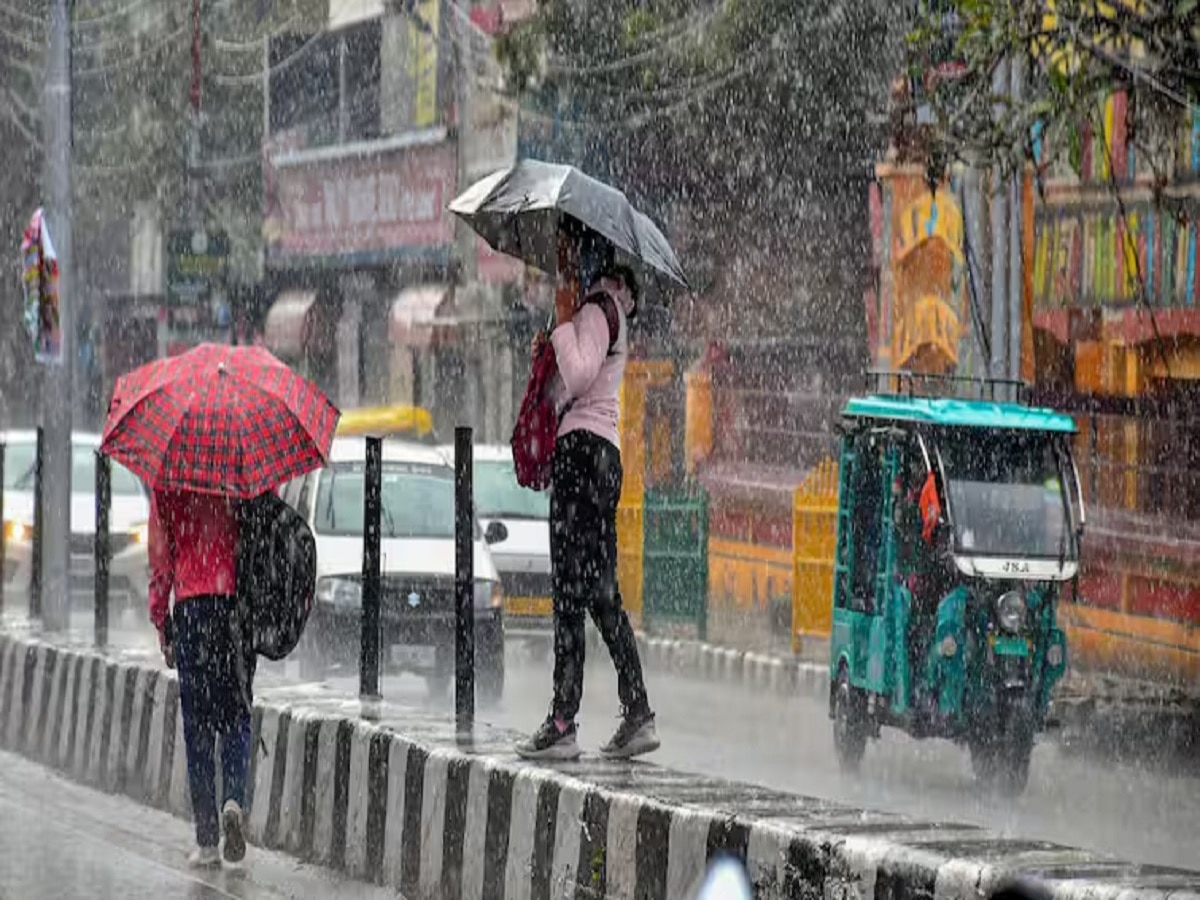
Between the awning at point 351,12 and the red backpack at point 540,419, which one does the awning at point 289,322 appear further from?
the red backpack at point 540,419

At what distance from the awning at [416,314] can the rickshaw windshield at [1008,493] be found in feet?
73.6

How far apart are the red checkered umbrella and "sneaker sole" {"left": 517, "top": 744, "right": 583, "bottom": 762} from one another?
1260 mm

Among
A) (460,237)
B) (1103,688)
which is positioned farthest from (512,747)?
(460,237)

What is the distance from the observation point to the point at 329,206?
4066 cm

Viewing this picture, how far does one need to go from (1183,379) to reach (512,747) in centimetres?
1284

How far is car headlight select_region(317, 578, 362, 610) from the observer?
17.4 metres

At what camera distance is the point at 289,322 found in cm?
4178

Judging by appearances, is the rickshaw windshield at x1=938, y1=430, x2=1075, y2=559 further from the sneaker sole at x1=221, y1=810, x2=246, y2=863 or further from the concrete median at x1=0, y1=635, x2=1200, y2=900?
the sneaker sole at x1=221, y1=810, x2=246, y2=863

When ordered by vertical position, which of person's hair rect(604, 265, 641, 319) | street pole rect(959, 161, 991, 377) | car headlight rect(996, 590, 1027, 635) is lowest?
car headlight rect(996, 590, 1027, 635)

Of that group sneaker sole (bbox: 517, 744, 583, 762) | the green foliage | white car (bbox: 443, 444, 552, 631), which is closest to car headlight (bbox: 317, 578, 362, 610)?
white car (bbox: 443, 444, 552, 631)

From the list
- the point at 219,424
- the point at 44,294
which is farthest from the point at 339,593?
the point at 219,424

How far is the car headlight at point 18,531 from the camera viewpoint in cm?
2380

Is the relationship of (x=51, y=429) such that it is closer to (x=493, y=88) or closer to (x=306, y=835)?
(x=306, y=835)

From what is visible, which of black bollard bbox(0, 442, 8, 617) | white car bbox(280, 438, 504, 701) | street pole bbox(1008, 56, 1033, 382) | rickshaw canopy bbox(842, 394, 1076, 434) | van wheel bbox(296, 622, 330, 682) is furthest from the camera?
street pole bbox(1008, 56, 1033, 382)
